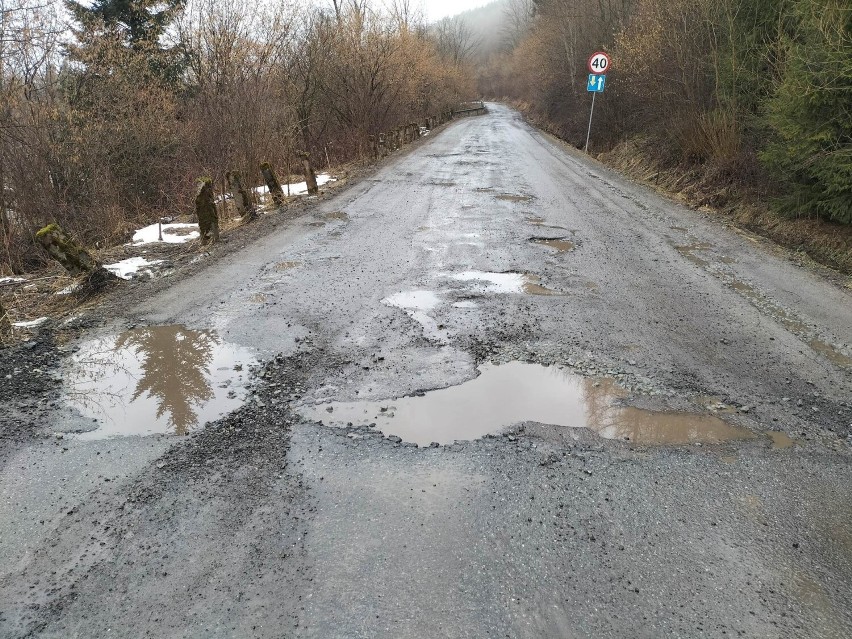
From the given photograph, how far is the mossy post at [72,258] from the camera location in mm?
5773

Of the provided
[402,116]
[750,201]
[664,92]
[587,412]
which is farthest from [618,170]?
[587,412]

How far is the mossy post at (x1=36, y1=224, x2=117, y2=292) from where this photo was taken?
577cm

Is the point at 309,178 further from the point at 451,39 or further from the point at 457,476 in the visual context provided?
the point at 451,39

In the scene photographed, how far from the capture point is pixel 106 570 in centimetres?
249

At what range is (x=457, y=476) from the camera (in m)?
3.17

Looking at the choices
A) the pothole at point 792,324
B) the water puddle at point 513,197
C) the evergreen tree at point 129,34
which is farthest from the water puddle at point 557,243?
the evergreen tree at point 129,34

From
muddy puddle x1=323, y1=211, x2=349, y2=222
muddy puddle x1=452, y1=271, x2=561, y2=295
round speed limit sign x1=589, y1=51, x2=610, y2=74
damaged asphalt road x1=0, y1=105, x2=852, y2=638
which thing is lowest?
damaged asphalt road x1=0, y1=105, x2=852, y2=638

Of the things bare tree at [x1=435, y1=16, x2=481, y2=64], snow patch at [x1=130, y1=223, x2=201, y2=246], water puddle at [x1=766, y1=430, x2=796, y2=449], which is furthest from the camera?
bare tree at [x1=435, y1=16, x2=481, y2=64]

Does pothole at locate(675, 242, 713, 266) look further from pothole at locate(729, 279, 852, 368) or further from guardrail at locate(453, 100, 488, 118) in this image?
guardrail at locate(453, 100, 488, 118)

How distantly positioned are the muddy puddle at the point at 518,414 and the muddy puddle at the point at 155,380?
0.82 metres

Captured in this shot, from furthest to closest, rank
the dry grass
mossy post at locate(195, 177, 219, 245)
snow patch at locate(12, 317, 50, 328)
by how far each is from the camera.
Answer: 1. mossy post at locate(195, 177, 219, 245)
2. the dry grass
3. snow patch at locate(12, 317, 50, 328)

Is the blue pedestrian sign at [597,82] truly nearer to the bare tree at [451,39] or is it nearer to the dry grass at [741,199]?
the dry grass at [741,199]

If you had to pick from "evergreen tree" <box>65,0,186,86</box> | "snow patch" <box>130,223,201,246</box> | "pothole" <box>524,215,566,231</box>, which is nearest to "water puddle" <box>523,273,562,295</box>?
"pothole" <box>524,215,566,231</box>

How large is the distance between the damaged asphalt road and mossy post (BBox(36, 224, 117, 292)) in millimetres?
374
